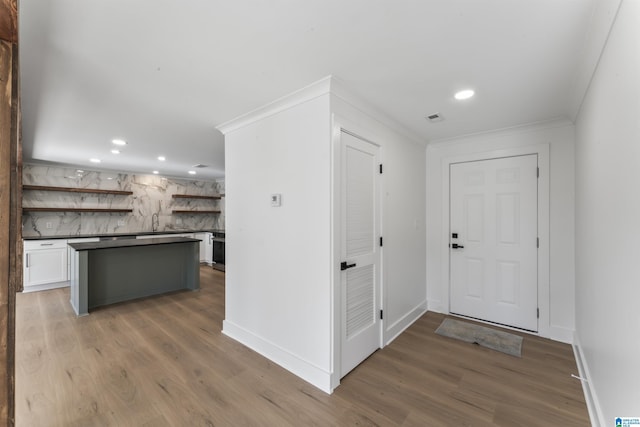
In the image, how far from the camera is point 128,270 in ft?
13.7

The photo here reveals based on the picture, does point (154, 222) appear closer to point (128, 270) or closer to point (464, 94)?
point (128, 270)

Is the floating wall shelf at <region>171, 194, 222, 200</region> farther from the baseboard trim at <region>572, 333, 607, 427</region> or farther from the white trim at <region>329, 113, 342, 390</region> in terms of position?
the baseboard trim at <region>572, 333, 607, 427</region>

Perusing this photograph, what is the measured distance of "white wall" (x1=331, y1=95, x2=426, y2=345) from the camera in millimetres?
2609

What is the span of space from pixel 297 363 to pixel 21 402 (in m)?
1.96

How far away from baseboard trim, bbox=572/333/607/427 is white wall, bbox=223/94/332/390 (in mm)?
1709

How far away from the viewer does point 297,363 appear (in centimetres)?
227

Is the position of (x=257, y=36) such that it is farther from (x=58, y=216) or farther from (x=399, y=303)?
(x=58, y=216)

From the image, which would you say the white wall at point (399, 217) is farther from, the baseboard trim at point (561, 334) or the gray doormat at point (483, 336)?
the baseboard trim at point (561, 334)

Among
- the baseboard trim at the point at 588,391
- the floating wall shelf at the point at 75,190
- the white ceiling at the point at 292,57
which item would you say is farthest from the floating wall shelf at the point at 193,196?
the baseboard trim at the point at 588,391

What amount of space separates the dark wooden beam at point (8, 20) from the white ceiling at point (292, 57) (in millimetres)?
584

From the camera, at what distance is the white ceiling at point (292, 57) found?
4.44 feet

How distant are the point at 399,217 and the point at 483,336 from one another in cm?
158

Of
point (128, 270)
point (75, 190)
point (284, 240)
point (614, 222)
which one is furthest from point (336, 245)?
point (75, 190)

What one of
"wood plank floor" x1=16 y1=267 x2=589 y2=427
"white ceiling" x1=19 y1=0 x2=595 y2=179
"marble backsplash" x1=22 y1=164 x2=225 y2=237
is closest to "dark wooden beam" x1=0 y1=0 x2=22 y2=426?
"white ceiling" x1=19 y1=0 x2=595 y2=179
